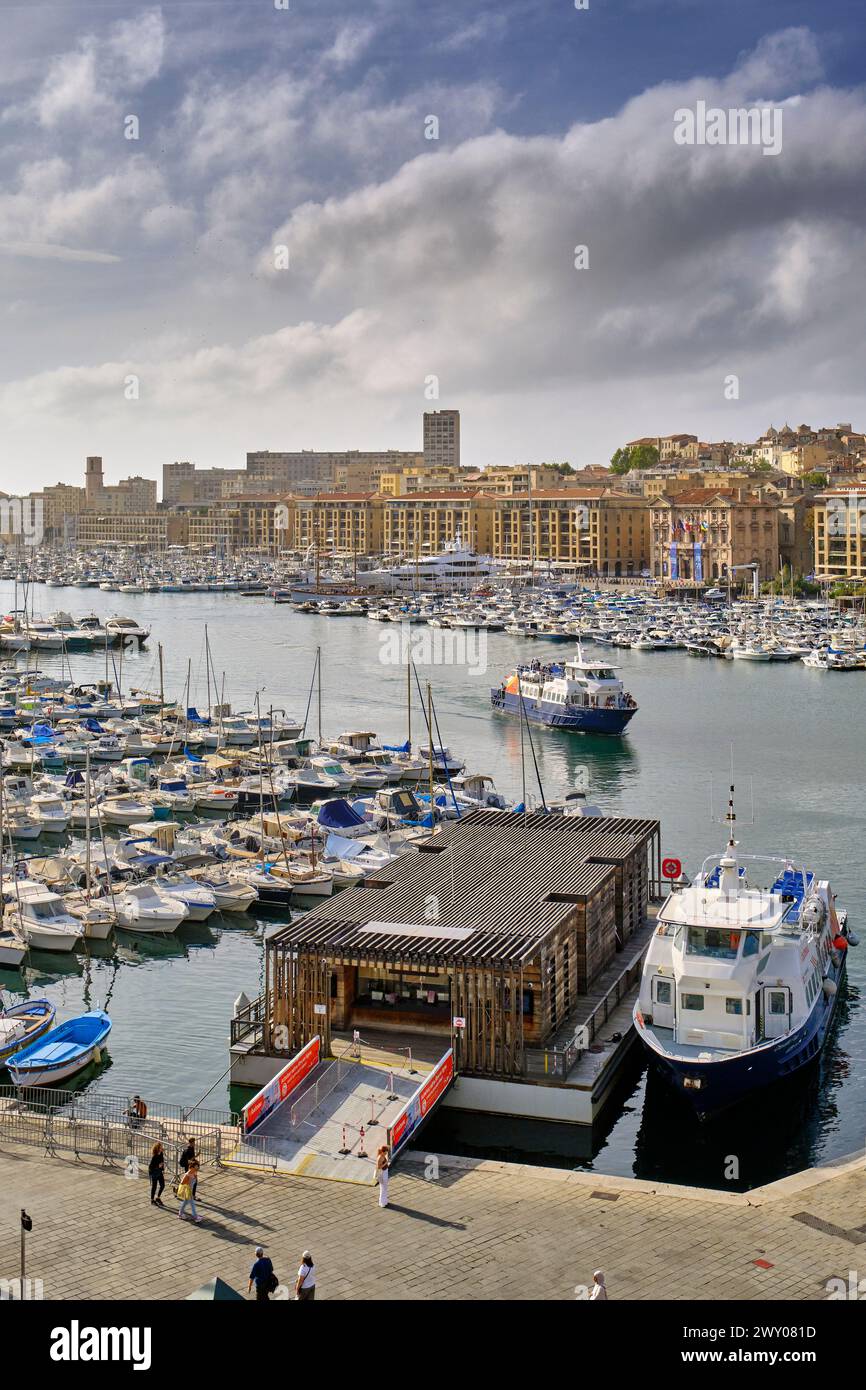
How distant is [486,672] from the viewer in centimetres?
6962

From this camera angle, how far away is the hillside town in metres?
117

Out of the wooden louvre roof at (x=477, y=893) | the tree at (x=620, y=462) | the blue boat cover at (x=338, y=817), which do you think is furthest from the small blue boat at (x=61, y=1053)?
the tree at (x=620, y=462)

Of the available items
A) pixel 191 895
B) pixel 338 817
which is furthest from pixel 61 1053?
pixel 338 817

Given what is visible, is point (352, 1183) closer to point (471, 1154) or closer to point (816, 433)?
point (471, 1154)

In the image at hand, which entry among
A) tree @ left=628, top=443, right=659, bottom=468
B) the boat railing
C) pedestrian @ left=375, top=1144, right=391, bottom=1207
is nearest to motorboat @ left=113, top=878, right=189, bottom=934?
the boat railing

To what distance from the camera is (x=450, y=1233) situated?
524 inches

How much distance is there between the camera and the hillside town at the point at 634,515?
383 ft

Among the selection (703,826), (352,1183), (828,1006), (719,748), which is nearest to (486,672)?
(719,748)

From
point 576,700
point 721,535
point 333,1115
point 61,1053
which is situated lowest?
point 61,1053

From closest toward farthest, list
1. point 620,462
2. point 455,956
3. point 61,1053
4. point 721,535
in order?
point 455,956 → point 61,1053 → point 721,535 → point 620,462

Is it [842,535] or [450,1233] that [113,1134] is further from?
[842,535]

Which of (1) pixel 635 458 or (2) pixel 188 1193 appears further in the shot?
(1) pixel 635 458

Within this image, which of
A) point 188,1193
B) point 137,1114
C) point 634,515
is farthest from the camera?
point 634,515

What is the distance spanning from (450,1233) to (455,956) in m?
4.60
